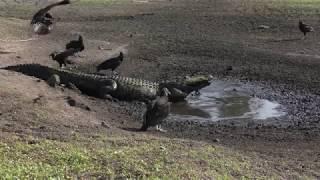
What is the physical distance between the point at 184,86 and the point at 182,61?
3671mm

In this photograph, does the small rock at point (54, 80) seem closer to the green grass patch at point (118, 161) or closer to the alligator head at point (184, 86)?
the alligator head at point (184, 86)

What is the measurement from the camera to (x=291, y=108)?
1350 centimetres

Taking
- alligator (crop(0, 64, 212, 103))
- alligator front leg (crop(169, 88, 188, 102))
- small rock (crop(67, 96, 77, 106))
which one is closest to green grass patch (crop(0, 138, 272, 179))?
small rock (crop(67, 96, 77, 106))

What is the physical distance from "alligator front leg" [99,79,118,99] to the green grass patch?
4486 millimetres

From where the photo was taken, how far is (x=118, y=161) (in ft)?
27.1

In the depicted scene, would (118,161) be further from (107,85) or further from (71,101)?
(107,85)

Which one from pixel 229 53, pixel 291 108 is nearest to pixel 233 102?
pixel 291 108

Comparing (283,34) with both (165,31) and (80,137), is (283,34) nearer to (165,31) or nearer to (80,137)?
(165,31)

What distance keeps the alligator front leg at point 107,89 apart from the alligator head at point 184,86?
117 centimetres

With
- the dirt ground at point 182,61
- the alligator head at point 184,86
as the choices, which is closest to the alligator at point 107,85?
the alligator head at point 184,86

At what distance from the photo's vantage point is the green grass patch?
7914 mm

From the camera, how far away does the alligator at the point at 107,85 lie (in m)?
14.0

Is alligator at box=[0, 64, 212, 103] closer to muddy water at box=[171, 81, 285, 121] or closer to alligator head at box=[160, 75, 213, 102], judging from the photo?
alligator head at box=[160, 75, 213, 102]

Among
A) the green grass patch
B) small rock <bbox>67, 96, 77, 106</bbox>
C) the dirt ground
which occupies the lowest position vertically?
the dirt ground
